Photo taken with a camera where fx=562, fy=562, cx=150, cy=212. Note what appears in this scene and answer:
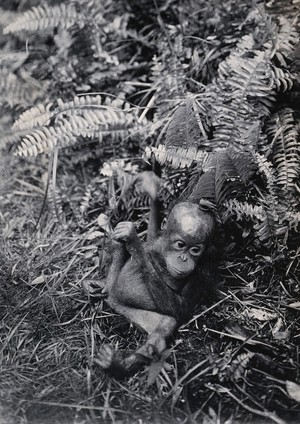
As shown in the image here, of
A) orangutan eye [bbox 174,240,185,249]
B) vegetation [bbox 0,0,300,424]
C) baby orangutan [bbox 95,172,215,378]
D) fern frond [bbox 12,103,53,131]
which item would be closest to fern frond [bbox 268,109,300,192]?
vegetation [bbox 0,0,300,424]

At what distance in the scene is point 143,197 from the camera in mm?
2729

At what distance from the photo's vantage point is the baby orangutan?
212cm

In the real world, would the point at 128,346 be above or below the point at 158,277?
below

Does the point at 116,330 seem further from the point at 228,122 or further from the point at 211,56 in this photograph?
the point at 211,56

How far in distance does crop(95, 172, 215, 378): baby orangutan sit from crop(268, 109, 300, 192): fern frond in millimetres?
482

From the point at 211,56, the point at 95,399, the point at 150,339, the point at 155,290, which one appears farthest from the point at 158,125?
the point at 95,399

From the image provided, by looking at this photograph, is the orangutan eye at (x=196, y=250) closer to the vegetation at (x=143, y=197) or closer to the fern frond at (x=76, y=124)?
the vegetation at (x=143, y=197)

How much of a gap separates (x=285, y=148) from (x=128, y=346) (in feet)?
3.73

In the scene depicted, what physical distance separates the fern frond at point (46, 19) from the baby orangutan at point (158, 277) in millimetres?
1369

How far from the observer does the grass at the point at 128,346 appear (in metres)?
2.02

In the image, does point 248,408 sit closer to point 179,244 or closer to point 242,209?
point 179,244

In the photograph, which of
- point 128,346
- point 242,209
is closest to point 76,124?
point 242,209

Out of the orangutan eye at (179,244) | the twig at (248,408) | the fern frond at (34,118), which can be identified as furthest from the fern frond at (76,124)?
the twig at (248,408)

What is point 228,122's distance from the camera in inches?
99.0
